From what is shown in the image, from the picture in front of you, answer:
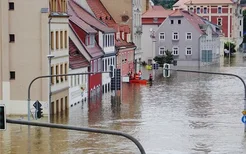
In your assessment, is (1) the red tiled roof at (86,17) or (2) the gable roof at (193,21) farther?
(2) the gable roof at (193,21)

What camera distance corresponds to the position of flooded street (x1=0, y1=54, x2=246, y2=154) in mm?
32750

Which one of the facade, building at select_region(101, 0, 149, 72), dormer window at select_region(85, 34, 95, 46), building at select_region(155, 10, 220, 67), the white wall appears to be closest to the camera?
the white wall

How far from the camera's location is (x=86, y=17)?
210 feet

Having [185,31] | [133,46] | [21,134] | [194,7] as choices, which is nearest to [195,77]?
[133,46]

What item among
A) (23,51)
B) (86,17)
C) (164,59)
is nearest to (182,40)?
(164,59)

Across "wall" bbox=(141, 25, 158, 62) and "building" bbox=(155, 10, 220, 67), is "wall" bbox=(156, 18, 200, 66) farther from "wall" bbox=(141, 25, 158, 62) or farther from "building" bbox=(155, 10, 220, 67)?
"wall" bbox=(141, 25, 158, 62)

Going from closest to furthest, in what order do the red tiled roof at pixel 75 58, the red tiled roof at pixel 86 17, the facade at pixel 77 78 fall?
1. the facade at pixel 77 78
2. the red tiled roof at pixel 75 58
3. the red tiled roof at pixel 86 17

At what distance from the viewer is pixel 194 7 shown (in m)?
129

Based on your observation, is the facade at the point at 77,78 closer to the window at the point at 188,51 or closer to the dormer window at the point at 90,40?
the dormer window at the point at 90,40

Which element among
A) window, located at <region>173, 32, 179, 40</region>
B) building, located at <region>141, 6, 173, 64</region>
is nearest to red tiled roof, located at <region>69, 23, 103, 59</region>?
building, located at <region>141, 6, 173, 64</region>

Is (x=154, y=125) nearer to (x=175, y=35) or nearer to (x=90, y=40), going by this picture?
(x=90, y=40)

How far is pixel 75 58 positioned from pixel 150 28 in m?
48.9

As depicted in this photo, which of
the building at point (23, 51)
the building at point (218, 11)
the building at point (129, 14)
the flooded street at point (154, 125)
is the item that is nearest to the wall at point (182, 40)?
the building at point (129, 14)

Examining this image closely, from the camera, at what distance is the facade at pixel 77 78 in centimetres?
4997
